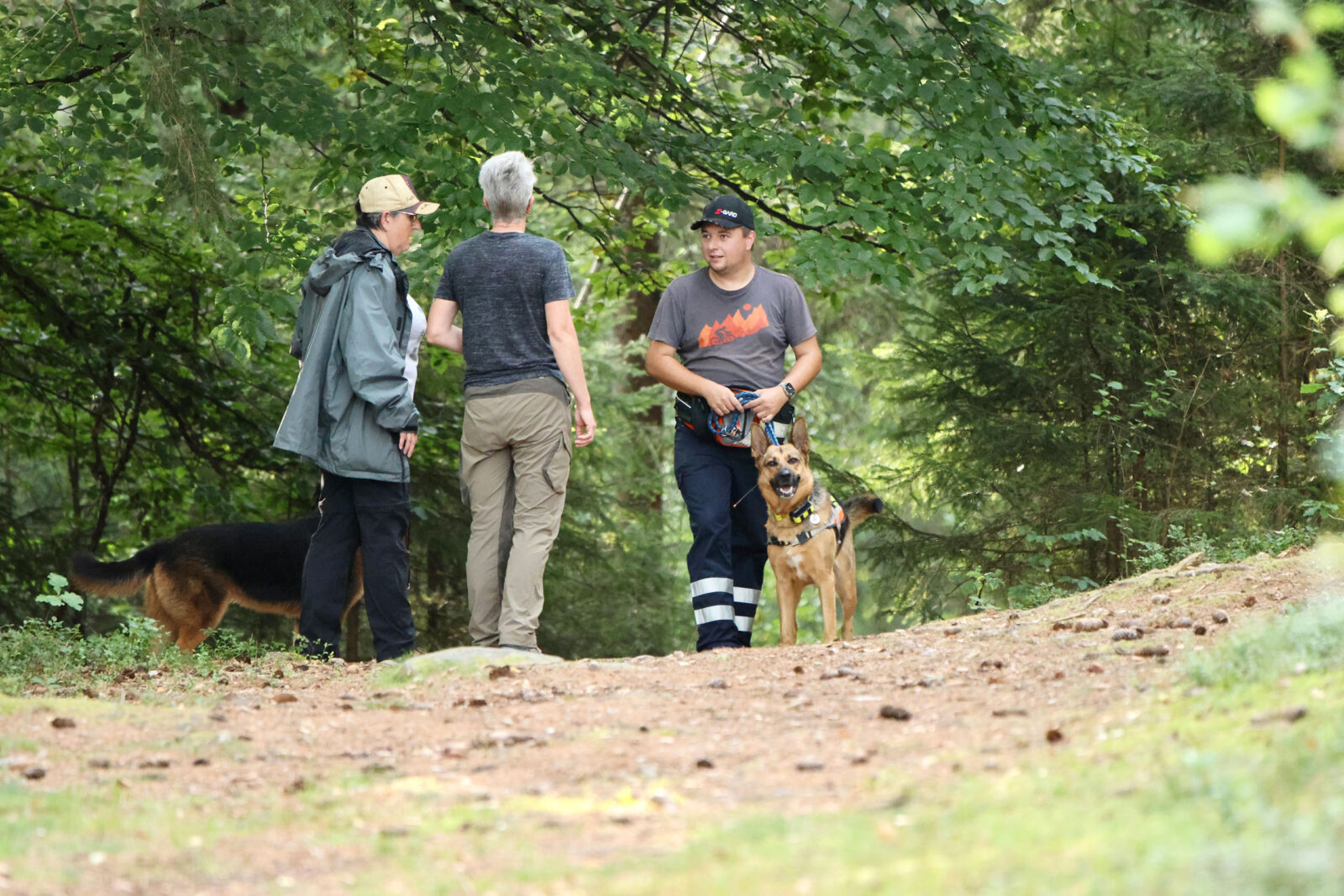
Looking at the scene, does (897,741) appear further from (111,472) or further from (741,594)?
(111,472)

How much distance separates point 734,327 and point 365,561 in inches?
89.0

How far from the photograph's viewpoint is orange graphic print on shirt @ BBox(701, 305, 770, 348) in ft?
22.2

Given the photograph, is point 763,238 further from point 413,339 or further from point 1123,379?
point 413,339

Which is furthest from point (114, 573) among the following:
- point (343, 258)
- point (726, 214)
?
point (726, 214)

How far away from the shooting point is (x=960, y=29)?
9.59 meters

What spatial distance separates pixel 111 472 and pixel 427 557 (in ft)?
10.6

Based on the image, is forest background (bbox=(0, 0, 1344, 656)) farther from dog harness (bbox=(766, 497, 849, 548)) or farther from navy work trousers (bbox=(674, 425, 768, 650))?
navy work trousers (bbox=(674, 425, 768, 650))

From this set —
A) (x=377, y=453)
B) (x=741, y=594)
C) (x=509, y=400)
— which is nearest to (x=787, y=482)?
(x=741, y=594)

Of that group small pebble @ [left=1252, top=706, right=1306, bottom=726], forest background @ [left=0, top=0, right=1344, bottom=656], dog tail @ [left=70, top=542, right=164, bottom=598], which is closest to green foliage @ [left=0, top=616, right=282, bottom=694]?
dog tail @ [left=70, top=542, right=164, bottom=598]

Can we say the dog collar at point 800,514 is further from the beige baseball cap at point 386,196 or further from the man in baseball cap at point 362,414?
the beige baseball cap at point 386,196

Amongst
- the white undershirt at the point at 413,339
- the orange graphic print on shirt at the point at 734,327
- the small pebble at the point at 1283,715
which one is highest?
the orange graphic print on shirt at the point at 734,327

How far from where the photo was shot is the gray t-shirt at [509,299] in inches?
243

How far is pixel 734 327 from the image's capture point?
6.79 meters

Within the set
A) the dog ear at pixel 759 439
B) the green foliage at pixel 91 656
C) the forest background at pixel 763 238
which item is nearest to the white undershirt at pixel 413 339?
the forest background at pixel 763 238
